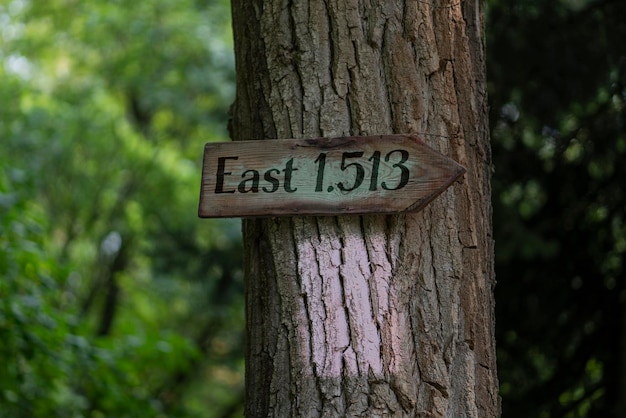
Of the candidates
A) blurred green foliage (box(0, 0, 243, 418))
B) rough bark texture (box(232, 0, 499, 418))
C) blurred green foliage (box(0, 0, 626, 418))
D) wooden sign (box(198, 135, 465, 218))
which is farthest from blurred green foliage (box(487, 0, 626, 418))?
blurred green foliage (box(0, 0, 243, 418))

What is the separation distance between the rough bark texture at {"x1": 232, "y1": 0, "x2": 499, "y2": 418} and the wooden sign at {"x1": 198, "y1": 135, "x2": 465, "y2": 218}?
40 mm

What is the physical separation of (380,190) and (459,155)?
0.21 meters

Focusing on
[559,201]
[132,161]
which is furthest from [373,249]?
[132,161]

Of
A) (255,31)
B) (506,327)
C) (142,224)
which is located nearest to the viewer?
(255,31)

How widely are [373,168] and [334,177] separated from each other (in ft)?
0.27

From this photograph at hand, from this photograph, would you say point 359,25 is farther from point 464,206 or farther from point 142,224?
point 142,224

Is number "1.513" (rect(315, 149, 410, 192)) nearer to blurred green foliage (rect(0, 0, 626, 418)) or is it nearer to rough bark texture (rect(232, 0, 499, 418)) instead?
rough bark texture (rect(232, 0, 499, 418))

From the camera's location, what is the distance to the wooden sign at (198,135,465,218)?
1623mm

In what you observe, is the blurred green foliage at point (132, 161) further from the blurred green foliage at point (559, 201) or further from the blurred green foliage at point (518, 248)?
the blurred green foliage at point (559, 201)

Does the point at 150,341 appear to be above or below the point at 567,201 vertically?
below

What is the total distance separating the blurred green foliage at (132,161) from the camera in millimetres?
7980

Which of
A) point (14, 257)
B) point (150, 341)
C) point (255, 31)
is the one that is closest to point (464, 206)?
point (255, 31)

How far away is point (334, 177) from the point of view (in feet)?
5.43

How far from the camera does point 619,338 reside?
389 centimetres
